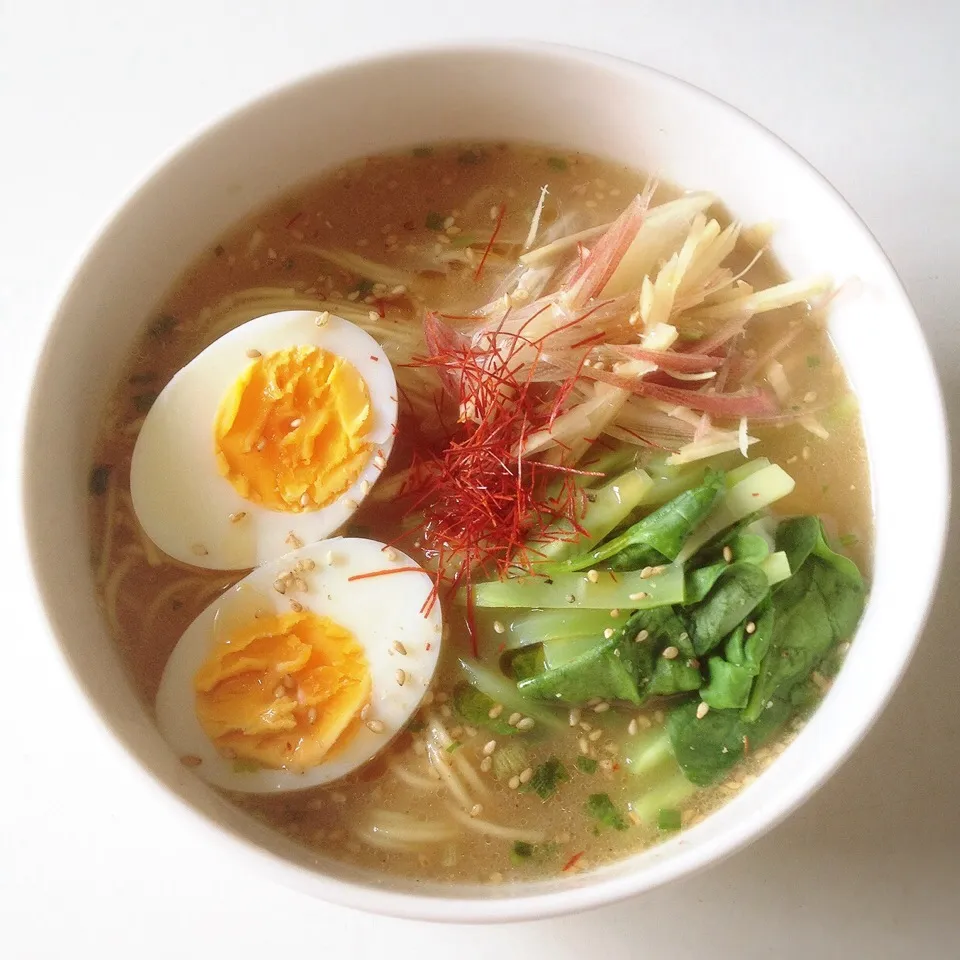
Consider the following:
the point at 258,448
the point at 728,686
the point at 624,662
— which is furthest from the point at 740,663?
the point at 258,448

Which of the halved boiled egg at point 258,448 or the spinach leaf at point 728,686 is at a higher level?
the halved boiled egg at point 258,448

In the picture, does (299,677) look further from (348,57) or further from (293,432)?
(348,57)

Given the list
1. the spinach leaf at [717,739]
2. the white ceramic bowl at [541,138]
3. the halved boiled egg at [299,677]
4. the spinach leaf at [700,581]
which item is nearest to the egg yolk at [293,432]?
the halved boiled egg at [299,677]

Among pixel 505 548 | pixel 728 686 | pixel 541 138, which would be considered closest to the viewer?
pixel 728 686

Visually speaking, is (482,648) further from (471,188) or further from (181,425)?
(471,188)

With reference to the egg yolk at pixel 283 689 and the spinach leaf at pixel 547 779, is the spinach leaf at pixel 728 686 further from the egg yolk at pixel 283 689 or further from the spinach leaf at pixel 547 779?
the egg yolk at pixel 283 689

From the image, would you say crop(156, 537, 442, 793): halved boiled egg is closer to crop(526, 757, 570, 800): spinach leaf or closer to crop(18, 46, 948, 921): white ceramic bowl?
crop(18, 46, 948, 921): white ceramic bowl

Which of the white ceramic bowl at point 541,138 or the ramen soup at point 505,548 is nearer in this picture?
the white ceramic bowl at point 541,138

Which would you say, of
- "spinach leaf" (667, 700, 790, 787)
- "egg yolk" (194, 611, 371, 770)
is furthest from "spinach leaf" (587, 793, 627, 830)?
"egg yolk" (194, 611, 371, 770)
